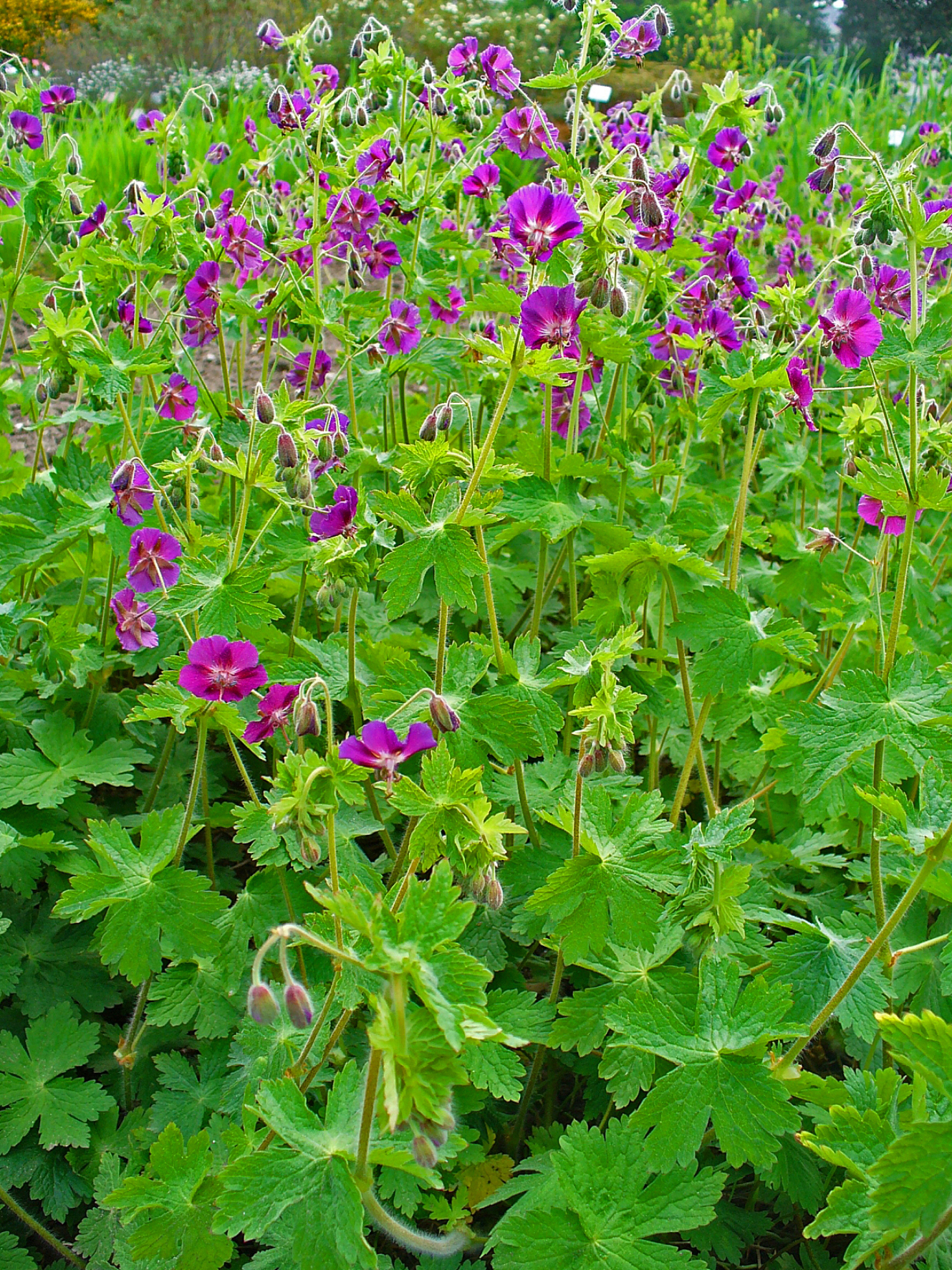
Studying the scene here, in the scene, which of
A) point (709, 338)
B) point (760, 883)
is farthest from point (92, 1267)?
point (709, 338)

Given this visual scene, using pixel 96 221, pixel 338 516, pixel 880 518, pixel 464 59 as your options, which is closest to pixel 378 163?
pixel 464 59

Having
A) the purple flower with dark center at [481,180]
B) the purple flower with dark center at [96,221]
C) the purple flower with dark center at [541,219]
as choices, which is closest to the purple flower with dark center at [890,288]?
the purple flower with dark center at [541,219]

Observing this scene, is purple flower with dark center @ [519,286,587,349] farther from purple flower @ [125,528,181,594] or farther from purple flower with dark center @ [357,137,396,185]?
purple flower with dark center @ [357,137,396,185]

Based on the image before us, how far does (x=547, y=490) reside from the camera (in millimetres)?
2193

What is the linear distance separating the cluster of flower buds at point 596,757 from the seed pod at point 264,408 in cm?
89

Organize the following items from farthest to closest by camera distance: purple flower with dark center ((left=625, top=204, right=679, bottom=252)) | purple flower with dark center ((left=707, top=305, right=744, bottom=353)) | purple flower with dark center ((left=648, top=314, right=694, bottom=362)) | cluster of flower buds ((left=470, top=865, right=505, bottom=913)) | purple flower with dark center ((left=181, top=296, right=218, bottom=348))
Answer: purple flower with dark center ((left=181, top=296, right=218, bottom=348)) < purple flower with dark center ((left=648, top=314, right=694, bottom=362)) < purple flower with dark center ((left=707, top=305, right=744, bottom=353)) < purple flower with dark center ((left=625, top=204, right=679, bottom=252)) < cluster of flower buds ((left=470, top=865, right=505, bottom=913))

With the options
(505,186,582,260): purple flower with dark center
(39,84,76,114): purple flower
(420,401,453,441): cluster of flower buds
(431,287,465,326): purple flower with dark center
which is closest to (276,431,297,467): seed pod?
(420,401,453,441): cluster of flower buds

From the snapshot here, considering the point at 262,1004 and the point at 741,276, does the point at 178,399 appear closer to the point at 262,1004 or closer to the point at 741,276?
the point at 741,276

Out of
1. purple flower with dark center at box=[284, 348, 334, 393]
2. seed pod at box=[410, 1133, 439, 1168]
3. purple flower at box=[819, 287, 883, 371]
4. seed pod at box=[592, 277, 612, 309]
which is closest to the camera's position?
seed pod at box=[410, 1133, 439, 1168]

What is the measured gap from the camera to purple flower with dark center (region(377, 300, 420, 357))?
2.86 meters

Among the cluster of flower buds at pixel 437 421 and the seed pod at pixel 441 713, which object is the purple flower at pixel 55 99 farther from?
the seed pod at pixel 441 713

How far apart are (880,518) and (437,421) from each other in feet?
3.54

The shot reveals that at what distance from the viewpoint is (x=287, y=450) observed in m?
1.83

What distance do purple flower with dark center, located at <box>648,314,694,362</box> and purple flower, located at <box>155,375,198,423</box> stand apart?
1.36 metres
